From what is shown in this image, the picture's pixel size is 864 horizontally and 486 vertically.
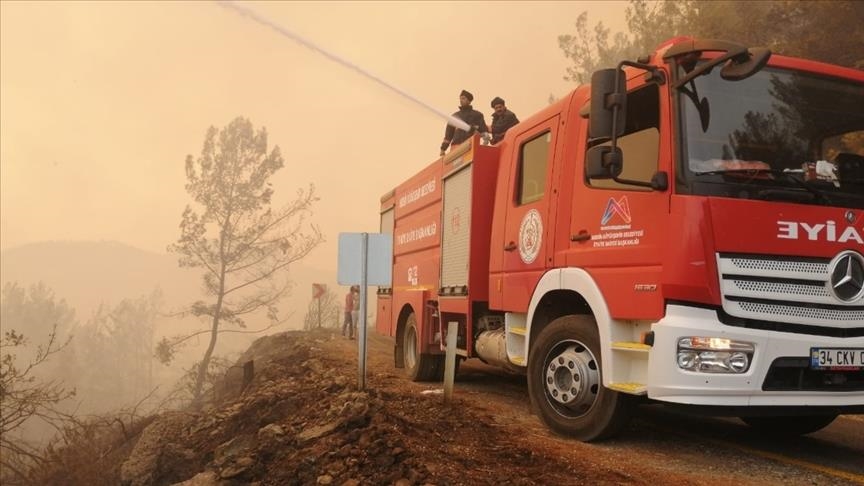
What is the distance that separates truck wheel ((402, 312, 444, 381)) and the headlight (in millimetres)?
4800

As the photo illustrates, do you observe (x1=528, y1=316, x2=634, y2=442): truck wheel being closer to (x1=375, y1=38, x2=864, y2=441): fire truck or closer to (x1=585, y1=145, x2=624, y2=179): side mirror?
(x1=375, y1=38, x2=864, y2=441): fire truck

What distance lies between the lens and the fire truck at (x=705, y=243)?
391 cm

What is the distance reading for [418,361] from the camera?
8461 mm

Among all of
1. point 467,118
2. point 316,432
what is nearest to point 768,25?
point 467,118

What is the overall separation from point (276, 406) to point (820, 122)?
6302 millimetres

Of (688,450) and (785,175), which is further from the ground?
(785,175)

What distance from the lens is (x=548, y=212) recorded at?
5.39 metres

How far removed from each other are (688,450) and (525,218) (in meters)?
2.43

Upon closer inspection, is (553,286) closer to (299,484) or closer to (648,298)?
(648,298)

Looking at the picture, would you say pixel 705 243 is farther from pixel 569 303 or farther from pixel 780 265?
pixel 569 303

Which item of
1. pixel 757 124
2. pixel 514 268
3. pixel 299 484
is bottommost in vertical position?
pixel 299 484

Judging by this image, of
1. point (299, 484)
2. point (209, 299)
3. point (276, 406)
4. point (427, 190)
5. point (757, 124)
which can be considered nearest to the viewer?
point (757, 124)

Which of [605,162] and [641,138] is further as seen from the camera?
[641,138]

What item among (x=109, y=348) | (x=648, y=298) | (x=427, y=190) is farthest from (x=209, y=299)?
(x=109, y=348)
